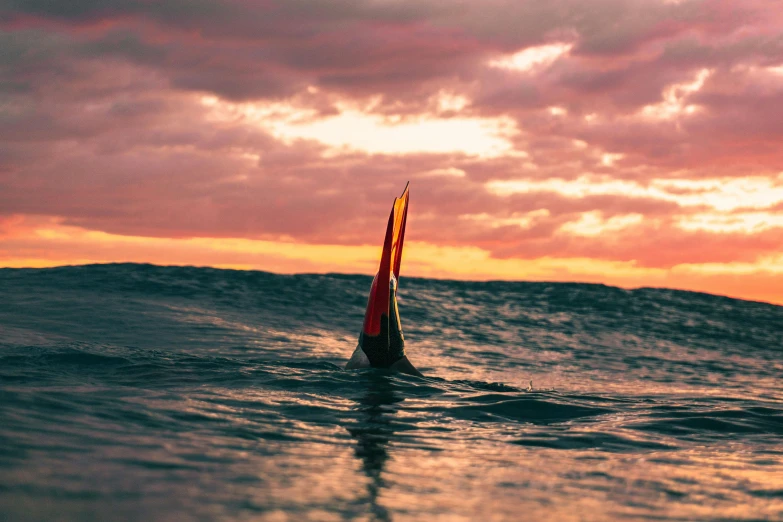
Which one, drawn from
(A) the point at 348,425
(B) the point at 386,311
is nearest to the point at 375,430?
(A) the point at 348,425

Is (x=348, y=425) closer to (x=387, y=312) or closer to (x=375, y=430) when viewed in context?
(x=375, y=430)

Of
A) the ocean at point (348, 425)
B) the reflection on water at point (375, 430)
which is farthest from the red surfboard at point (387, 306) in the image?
the ocean at point (348, 425)

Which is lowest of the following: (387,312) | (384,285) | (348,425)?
(348,425)

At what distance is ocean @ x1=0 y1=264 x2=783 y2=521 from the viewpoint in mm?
4777

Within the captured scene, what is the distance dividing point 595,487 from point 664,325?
2120 cm

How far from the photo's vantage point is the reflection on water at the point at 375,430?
505cm

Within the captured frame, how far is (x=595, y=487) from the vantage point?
5.49 m

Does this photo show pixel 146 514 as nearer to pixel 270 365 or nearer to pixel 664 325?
pixel 270 365

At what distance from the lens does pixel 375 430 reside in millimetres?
7164

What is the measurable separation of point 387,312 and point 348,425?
2.93 metres

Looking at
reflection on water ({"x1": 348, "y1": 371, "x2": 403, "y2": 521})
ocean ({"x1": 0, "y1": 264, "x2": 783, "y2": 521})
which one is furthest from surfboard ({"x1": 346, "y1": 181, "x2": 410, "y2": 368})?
ocean ({"x1": 0, "y1": 264, "x2": 783, "y2": 521})

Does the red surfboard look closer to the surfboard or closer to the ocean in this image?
the surfboard

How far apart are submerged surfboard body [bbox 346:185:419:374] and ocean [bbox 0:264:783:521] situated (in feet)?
1.49

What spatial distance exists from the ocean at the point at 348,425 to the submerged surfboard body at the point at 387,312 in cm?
45
